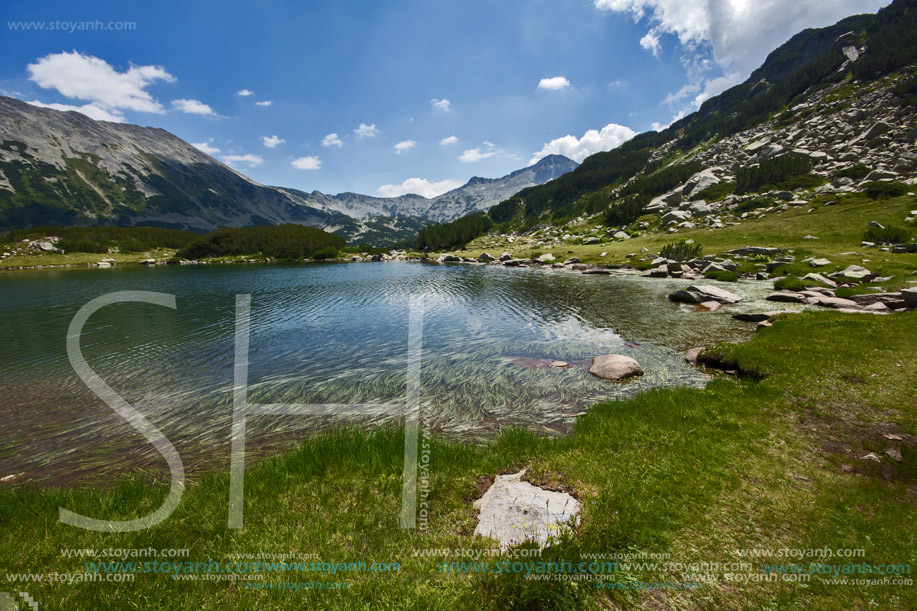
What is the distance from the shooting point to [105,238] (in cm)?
15612

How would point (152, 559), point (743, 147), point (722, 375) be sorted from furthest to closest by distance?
point (743, 147)
point (722, 375)
point (152, 559)

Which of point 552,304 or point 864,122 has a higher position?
point 864,122

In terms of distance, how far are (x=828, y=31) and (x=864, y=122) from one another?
15574 centimetres

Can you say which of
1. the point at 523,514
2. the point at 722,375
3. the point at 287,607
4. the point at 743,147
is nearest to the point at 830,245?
the point at 722,375

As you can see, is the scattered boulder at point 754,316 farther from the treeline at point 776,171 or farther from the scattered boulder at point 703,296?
the treeline at point 776,171

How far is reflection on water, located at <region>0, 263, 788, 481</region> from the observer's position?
38.2ft

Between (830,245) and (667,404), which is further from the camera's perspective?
(830,245)

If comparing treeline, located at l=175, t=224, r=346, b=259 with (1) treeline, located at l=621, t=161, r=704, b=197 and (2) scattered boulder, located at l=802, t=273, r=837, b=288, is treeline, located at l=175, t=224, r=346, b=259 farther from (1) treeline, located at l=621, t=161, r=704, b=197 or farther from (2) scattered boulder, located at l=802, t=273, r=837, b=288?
(2) scattered boulder, located at l=802, t=273, r=837, b=288

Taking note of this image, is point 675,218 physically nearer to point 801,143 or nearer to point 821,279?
point 801,143

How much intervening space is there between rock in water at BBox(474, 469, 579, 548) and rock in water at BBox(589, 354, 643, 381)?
1055cm

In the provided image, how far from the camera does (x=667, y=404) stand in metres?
11.2

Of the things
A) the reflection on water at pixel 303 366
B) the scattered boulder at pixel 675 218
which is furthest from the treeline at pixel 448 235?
the reflection on water at pixel 303 366

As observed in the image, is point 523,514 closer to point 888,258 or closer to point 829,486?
point 829,486

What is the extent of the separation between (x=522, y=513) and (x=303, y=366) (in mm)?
15987
